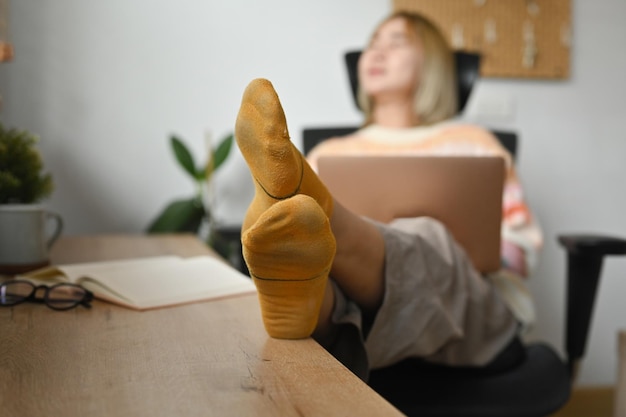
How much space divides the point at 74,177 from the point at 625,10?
6.88 ft

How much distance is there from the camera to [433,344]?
96cm

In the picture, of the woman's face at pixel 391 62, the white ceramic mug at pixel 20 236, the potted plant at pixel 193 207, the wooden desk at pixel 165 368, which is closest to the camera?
the wooden desk at pixel 165 368

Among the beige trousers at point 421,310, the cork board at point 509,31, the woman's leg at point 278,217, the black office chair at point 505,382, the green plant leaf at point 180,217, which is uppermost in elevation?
the cork board at point 509,31

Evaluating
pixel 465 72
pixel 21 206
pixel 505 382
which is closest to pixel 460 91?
pixel 465 72

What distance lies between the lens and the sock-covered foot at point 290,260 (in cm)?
60

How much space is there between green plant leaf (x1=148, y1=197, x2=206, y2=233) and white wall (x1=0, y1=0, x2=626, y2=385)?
0.21m

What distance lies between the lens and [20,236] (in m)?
0.97

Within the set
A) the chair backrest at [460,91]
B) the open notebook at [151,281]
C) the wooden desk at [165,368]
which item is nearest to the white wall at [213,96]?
the chair backrest at [460,91]

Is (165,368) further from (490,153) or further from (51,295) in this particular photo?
(490,153)

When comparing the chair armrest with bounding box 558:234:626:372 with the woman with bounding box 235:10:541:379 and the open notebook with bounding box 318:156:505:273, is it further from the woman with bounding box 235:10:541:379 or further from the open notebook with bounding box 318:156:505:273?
the open notebook with bounding box 318:156:505:273

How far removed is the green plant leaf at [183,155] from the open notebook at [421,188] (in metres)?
1.04

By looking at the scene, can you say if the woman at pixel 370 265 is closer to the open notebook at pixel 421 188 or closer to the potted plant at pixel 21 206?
the open notebook at pixel 421 188

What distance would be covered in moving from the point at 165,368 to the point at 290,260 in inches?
6.0

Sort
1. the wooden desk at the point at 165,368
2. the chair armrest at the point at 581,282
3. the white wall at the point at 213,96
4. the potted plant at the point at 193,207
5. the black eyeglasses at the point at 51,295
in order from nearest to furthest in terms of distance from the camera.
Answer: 1. the wooden desk at the point at 165,368
2. the black eyeglasses at the point at 51,295
3. the chair armrest at the point at 581,282
4. the potted plant at the point at 193,207
5. the white wall at the point at 213,96
